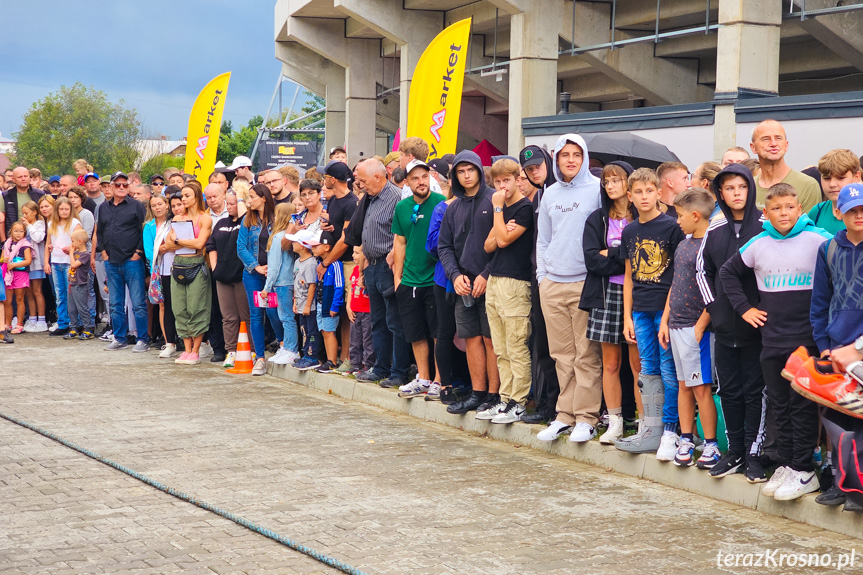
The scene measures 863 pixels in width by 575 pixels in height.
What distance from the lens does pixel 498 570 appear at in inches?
209

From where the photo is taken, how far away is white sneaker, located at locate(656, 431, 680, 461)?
737 centimetres

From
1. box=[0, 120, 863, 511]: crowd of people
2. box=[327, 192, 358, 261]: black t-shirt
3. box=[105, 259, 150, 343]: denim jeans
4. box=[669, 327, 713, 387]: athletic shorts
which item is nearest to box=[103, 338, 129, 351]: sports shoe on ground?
box=[105, 259, 150, 343]: denim jeans

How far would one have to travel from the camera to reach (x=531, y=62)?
23.6 m

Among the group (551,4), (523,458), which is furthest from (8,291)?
(551,4)

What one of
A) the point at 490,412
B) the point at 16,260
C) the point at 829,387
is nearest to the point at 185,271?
the point at 16,260

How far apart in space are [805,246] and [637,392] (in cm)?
205

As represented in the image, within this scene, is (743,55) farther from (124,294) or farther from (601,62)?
(124,294)

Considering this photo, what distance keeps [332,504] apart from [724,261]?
302 centimetres

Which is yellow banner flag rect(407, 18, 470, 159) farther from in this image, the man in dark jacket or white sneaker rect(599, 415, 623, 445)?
white sneaker rect(599, 415, 623, 445)

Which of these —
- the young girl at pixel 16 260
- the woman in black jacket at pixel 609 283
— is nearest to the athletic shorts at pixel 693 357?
the woman in black jacket at pixel 609 283

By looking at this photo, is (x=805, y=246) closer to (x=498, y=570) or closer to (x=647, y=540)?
(x=647, y=540)

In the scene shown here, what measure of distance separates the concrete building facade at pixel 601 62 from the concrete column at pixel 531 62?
0.08 ft

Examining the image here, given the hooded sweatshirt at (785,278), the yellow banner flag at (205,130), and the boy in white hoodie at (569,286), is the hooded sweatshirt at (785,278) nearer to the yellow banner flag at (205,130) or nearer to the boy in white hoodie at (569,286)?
the boy in white hoodie at (569,286)

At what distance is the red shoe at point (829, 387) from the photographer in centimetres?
587
